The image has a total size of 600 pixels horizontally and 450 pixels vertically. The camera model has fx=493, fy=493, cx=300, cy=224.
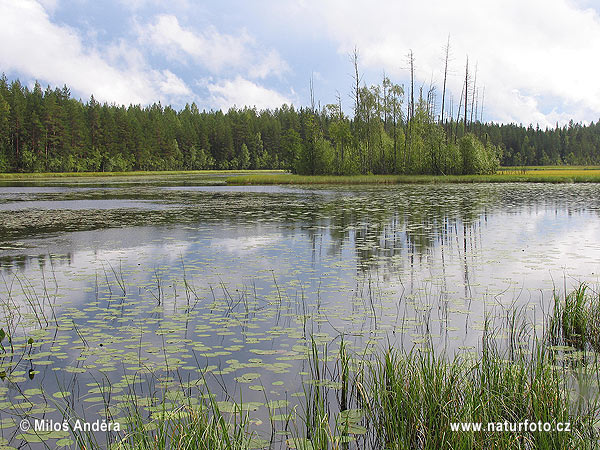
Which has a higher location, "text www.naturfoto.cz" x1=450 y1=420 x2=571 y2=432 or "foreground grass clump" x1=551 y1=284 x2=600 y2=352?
"text www.naturfoto.cz" x1=450 y1=420 x2=571 y2=432

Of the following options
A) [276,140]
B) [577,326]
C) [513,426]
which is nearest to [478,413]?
[513,426]

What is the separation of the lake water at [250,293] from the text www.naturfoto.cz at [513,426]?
1748mm

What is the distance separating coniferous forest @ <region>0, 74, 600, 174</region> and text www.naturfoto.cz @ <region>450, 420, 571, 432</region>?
178 ft

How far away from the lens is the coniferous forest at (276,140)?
2336 inches

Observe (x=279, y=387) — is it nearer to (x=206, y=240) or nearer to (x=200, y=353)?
(x=200, y=353)

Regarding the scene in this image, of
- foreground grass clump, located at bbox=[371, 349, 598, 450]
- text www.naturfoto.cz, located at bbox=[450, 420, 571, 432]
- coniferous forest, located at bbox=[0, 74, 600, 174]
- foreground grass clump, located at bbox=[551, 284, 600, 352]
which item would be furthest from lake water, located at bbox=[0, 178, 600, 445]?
coniferous forest, located at bbox=[0, 74, 600, 174]

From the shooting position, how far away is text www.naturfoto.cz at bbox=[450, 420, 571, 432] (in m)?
3.61

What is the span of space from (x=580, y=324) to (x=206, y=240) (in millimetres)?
11623

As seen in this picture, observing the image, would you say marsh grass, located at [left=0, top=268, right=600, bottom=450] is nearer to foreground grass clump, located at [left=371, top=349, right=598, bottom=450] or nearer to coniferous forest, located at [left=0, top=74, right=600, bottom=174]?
foreground grass clump, located at [left=371, top=349, right=598, bottom=450]

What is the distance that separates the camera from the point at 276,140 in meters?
148

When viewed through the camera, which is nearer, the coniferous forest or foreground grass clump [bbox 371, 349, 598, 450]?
foreground grass clump [bbox 371, 349, 598, 450]

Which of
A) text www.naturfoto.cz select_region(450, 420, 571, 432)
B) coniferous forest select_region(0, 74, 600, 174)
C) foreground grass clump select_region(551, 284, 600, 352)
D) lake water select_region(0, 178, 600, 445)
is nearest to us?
text www.naturfoto.cz select_region(450, 420, 571, 432)

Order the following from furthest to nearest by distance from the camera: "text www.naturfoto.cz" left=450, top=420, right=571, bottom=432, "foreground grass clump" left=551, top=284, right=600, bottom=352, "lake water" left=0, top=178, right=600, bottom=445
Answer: "foreground grass clump" left=551, top=284, right=600, bottom=352
"lake water" left=0, top=178, right=600, bottom=445
"text www.naturfoto.cz" left=450, top=420, right=571, bottom=432

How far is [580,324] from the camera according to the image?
6.79m
